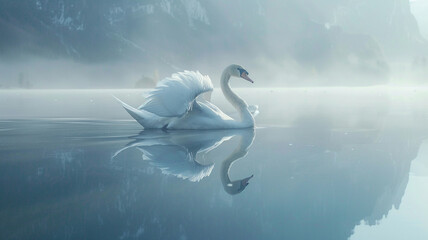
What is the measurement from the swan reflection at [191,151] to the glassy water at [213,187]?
25mm

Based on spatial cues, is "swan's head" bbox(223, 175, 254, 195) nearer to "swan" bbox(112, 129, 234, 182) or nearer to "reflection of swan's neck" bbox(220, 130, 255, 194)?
"reflection of swan's neck" bbox(220, 130, 255, 194)

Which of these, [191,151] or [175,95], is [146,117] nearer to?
[175,95]

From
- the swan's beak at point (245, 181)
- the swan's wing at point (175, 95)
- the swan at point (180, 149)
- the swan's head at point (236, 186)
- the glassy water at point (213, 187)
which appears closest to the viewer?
the glassy water at point (213, 187)

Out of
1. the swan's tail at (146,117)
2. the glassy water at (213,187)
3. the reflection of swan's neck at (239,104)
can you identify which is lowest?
the glassy water at (213,187)

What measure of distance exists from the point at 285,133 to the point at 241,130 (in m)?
1.48

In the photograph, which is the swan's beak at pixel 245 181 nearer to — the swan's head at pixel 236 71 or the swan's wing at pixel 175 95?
the swan's wing at pixel 175 95

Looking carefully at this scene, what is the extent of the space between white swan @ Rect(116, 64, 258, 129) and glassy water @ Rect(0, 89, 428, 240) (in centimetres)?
100

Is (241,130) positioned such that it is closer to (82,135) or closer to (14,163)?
(82,135)

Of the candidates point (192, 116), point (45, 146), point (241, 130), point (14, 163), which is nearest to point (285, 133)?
point (241, 130)

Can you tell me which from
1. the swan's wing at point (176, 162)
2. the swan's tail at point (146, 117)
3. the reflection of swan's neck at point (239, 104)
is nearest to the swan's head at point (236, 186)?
the swan's wing at point (176, 162)

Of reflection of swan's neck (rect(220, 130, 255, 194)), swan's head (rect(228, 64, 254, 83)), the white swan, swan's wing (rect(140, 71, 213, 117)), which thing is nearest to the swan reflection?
reflection of swan's neck (rect(220, 130, 255, 194))

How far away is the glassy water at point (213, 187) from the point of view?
6.02 metres

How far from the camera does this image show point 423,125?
1764 centimetres

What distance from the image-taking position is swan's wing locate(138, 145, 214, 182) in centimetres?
880
